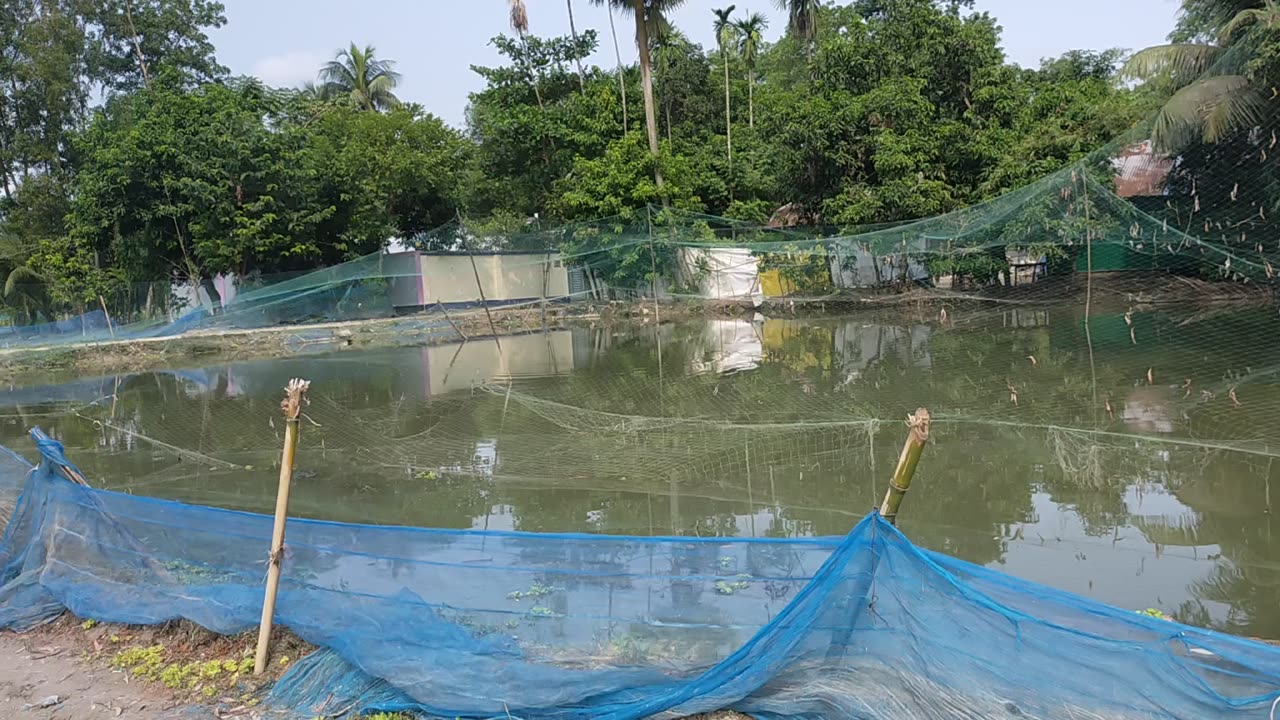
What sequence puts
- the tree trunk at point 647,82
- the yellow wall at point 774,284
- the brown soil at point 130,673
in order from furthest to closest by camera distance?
the tree trunk at point 647,82 < the yellow wall at point 774,284 < the brown soil at point 130,673

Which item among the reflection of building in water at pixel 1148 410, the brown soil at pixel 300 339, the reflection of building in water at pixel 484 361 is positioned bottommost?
the reflection of building in water at pixel 1148 410

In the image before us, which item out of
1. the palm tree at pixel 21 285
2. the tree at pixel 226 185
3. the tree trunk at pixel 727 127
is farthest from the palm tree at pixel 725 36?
the palm tree at pixel 21 285

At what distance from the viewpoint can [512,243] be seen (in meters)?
20.2

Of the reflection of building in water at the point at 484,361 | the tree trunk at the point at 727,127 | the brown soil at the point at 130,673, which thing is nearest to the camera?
the brown soil at the point at 130,673

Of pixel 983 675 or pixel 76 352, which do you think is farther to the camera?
pixel 76 352

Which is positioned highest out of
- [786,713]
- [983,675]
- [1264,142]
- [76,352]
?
[1264,142]

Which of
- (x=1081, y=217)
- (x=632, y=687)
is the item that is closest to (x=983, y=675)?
(x=632, y=687)

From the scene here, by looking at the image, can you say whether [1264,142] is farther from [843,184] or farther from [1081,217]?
[843,184]

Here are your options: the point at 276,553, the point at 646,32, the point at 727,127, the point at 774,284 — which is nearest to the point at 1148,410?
the point at 276,553

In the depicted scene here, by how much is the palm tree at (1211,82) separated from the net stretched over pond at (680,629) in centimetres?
1337

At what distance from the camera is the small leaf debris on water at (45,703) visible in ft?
10.2

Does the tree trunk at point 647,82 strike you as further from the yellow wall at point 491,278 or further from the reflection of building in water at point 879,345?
the reflection of building in water at point 879,345

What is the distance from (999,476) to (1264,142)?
38.5 feet

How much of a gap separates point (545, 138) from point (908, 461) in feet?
67.5
